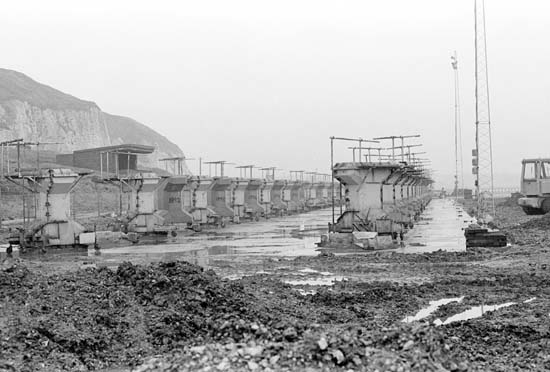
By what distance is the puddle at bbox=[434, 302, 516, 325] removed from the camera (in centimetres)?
1101

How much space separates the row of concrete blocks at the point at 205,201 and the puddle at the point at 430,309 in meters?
21.9

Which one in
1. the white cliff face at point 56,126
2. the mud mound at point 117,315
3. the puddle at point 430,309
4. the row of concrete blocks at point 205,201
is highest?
the white cliff face at point 56,126

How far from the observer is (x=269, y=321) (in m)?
9.89

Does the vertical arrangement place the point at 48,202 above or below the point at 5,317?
above

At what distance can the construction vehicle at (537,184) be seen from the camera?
132 ft

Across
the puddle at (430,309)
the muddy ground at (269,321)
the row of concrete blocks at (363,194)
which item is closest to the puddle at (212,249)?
the row of concrete blocks at (363,194)

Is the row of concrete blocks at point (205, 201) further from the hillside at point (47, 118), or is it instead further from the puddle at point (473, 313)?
the hillside at point (47, 118)

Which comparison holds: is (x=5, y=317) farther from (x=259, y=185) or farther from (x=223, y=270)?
(x=259, y=185)

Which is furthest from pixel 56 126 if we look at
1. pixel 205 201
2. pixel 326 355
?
pixel 326 355

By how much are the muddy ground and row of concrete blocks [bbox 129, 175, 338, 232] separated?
52.7ft

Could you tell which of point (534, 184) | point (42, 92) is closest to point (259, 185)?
point (534, 184)

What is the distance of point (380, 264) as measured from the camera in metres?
19.1

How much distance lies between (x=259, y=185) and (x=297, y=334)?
155 feet

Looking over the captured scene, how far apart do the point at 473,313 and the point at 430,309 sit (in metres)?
0.79
